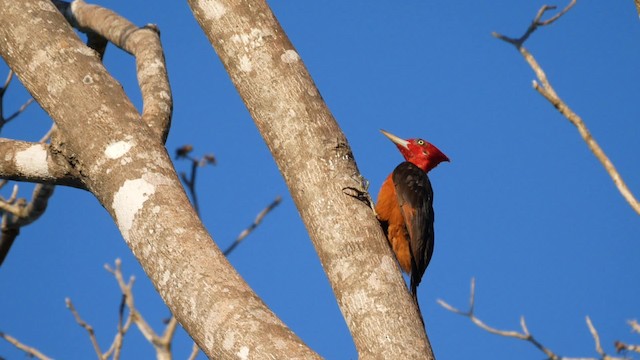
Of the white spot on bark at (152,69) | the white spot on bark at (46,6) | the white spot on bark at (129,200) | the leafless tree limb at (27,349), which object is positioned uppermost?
the white spot on bark at (152,69)

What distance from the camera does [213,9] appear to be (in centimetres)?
313

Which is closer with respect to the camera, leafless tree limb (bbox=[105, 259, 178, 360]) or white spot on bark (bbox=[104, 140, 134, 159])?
white spot on bark (bbox=[104, 140, 134, 159])

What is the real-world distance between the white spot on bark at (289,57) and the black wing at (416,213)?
2.14 metres

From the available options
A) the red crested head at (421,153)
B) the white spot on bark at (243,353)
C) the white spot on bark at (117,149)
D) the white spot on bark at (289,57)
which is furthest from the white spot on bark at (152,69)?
the red crested head at (421,153)

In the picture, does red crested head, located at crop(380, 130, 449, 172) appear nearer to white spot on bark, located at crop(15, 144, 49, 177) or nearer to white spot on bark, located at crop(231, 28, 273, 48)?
white spot on bark, located at crop(231, 28, 273, 48)

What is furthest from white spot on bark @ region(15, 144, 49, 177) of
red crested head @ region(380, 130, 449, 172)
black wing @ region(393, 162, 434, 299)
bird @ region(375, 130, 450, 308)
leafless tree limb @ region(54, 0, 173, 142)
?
red crested head @ region(380, 130, 449, 172)

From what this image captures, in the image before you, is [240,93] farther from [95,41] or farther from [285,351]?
[95,41]

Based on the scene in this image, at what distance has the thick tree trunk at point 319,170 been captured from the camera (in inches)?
96.0

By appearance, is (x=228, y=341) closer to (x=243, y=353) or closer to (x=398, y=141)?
(x=243, y=353)

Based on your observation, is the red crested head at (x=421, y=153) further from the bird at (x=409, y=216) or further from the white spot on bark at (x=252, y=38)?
the white spot on bark at (x=252, y=38)

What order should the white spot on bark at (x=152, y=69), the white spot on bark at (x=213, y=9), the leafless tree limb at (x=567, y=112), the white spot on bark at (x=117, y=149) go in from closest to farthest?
1. the leafless tree limb at (x=567, y=112)
2. the white spot on bark at (x=117, y=149)
3. the white spot on bark at (x=213, y=9)
4. the white spot on bark at (x=152, y=69)

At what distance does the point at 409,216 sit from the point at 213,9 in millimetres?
2333

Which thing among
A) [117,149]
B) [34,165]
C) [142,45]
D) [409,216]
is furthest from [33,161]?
[409,216]

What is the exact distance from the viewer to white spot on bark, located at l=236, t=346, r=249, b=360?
2188 mm
